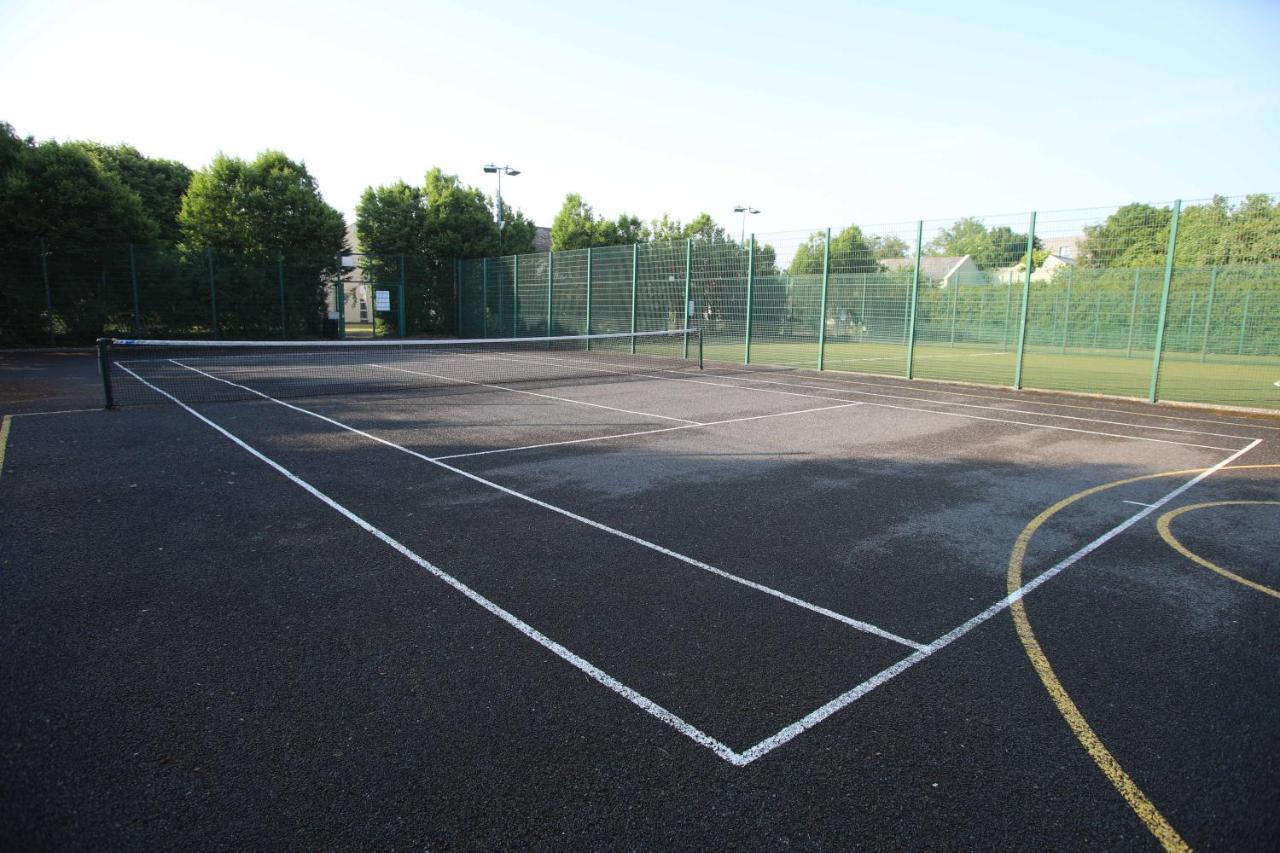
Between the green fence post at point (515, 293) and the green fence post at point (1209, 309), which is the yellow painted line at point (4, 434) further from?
the green fence post at point (1209, 309)

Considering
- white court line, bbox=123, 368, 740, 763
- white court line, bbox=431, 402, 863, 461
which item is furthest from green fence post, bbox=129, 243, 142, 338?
white court line, bbox=123, 368, 740, 763

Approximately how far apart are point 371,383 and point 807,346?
61.5ft

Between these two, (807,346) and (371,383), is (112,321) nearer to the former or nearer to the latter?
(371,383)

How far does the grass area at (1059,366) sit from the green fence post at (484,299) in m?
10.9

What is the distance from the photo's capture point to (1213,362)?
2447 centimetres

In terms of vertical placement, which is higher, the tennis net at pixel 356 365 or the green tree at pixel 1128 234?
the green tree at pixel 1128 234

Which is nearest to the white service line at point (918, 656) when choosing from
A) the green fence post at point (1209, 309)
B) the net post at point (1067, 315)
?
the green fence post at point (1209, 309)

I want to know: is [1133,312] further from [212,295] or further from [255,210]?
[255,210]

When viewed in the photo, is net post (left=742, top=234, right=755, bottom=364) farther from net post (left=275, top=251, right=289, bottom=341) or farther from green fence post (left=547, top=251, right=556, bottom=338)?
net post (left=275, top=251, right=289, bottom=341)

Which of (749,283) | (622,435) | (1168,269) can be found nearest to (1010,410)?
(1168,269)

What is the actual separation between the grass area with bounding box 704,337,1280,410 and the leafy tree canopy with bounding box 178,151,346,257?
62.0 feet

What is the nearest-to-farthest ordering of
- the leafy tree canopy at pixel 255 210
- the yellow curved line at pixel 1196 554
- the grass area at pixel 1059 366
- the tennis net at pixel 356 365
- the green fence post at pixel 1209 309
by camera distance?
the yellow curved line at pixel 1196 554
the tennis net at pixel 356 365
the grass area at pixel 1059 366
the green fence post at pixel 1209 309
the leafy tree canopy at pixel 255 210

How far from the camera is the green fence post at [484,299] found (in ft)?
102

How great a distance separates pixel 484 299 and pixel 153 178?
96.9ft
